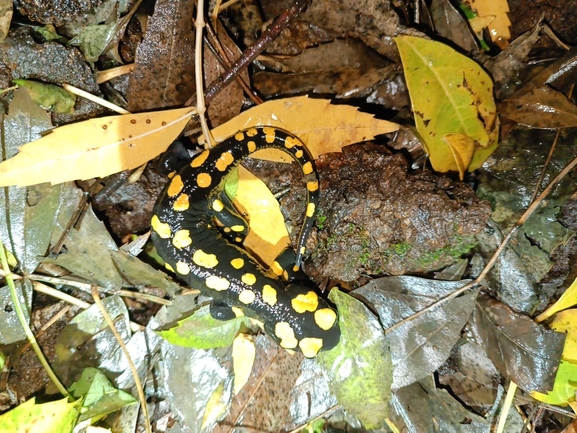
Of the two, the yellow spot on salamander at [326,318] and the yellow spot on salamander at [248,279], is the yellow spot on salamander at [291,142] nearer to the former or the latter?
the yellow spot on salamander at [248,279]

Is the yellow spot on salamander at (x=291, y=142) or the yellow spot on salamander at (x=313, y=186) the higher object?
the yellow spot on salamander at (x=291, y=142)

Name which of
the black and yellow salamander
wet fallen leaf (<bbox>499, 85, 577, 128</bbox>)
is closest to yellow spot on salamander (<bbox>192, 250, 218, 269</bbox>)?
the black and yellow salamander

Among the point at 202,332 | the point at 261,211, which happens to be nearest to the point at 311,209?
the point at 261,211

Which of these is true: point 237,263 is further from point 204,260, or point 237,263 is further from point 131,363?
point 131,363

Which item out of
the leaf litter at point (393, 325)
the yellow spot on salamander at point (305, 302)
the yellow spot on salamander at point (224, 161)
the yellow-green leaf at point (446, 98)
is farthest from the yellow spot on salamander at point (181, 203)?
the yellow-green leaf at point (446, 98)

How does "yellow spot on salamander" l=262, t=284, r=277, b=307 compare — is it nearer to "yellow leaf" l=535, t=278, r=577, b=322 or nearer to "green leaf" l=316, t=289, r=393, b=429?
"green leaf" l=316, t=289, r=393, b=429

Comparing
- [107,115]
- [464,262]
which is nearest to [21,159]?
[107,115]
